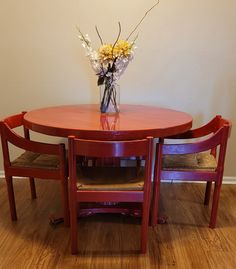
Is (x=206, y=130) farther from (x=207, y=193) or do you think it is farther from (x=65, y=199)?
(x=65, y=199)

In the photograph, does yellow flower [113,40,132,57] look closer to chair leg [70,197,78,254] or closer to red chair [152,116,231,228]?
red chair [152,116,231,228]

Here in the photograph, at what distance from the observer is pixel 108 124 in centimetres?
159

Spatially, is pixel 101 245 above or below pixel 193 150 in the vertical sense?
below

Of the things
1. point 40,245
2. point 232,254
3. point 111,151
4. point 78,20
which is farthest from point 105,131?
point 78,20

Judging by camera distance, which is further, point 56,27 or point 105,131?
point 56,27

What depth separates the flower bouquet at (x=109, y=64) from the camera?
5.63 feet

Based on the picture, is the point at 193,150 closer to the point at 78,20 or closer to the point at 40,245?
the point at 40,245

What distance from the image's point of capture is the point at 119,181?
5.09 ft

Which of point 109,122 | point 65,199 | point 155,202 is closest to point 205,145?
point 155,202

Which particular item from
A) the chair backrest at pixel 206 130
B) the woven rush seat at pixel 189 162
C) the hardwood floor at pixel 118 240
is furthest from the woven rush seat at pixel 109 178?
the chair backrest at pixel 206 130

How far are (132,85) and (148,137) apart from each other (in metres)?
1.14

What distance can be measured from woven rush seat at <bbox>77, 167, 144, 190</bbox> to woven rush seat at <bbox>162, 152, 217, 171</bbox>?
0.21 m

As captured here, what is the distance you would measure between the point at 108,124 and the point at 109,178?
322 millimetres

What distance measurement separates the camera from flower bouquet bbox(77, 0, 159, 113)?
171 cm
